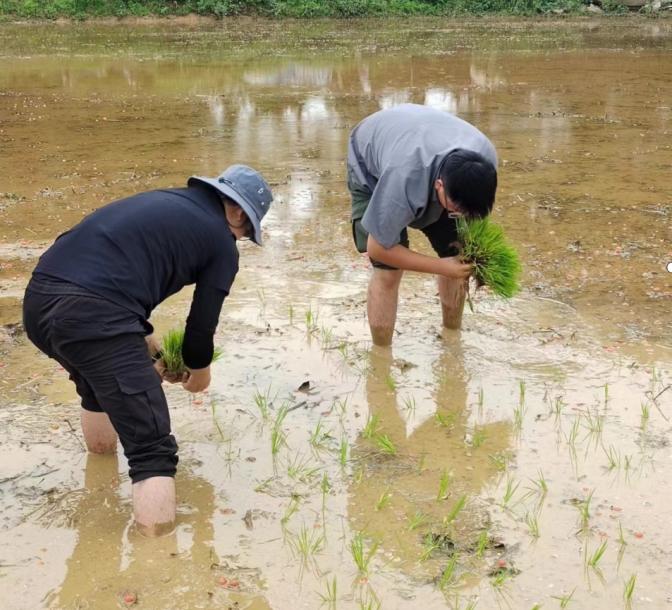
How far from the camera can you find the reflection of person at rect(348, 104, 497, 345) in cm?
353

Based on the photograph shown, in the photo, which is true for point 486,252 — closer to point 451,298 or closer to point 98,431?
point 451,298

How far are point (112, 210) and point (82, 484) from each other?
1.10m

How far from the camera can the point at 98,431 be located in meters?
3.56

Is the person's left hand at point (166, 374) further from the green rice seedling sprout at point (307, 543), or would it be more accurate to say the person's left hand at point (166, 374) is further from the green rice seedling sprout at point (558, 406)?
the green rice seedling sprout at point (558, 406)

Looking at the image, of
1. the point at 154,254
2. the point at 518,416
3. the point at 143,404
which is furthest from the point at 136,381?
the point at 518,416

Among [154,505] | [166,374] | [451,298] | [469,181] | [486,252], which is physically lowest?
[154,505]

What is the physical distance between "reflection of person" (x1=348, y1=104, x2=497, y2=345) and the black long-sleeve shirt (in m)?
0.90

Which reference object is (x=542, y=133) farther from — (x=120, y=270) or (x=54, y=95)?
(x=120, y=270)

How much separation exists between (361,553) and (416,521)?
307 millimetres

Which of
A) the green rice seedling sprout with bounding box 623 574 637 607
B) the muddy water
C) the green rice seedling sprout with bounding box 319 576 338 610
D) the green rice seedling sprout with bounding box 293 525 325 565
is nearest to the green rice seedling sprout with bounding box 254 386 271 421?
the muddy water

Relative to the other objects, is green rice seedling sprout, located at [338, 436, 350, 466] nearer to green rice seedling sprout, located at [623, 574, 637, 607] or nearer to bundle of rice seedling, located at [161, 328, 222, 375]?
bundle of rice seedling, located at [161, 328, 222, 375]

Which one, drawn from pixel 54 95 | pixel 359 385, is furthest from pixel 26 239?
pixel 54 95

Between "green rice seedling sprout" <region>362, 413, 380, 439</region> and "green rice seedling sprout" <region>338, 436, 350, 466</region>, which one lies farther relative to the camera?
"green rice seedling sprout" <region>362, 413, 380, 439</region>

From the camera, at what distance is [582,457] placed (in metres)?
3.70
